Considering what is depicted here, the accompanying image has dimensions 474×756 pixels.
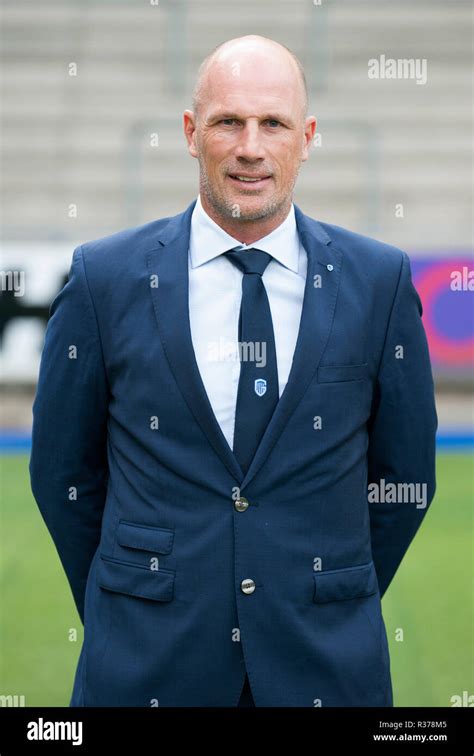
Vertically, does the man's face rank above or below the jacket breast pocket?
above

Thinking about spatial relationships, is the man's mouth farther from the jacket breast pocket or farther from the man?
the jacket breast pocket

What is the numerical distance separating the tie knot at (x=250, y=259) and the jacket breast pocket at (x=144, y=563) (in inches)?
19.2

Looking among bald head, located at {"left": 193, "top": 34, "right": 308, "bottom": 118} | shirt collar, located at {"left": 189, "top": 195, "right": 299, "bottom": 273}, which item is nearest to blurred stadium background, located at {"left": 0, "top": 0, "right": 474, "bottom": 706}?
shirt collar, located at {"left": 189, "top": 195, "right": 299, "bottom": 273}

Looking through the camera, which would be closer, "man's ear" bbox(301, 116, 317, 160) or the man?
the man

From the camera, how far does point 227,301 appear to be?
6.93 feet

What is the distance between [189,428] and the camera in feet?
6.68

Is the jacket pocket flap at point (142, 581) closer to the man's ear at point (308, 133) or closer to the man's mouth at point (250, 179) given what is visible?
the man's mouth at point (250, 179)

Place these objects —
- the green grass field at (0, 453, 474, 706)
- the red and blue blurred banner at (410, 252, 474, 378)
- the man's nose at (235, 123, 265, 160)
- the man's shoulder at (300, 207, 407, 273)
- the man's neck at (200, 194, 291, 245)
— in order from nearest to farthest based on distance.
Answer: the man's nose at (235, 123, 265, 160) → the man's neck at (200, 194, 291, 245) → the man's shoulder at (300, 207, 407, 273) → the green grass field at (0, 453, 474, 706) → the red and blue blurred banner at (410, 252, 474, 378)

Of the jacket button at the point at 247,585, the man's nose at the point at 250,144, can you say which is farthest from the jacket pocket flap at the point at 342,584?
the man's nose at the point at 250,144

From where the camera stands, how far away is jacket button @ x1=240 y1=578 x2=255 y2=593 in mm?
2043

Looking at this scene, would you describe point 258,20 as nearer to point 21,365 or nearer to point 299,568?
point 21,365

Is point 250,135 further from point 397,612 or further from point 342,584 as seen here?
point 397,612

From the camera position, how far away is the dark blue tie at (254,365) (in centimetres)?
204
